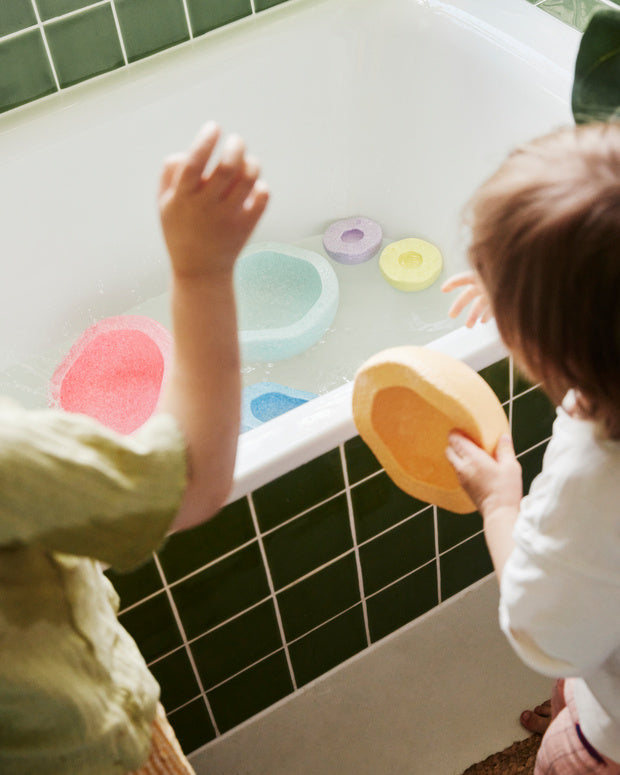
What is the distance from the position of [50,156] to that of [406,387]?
81 centimetres

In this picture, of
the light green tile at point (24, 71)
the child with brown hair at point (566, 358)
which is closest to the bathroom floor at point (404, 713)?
the child with brown hair at point (566, 358)

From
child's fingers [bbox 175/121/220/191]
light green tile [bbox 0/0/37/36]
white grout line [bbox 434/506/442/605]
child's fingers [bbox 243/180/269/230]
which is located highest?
child's fingers [bbox 175/121/220/191]

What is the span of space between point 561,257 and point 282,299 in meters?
1.07

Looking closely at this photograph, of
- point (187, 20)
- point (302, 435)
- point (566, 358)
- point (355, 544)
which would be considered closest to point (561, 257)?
point (566, 358)

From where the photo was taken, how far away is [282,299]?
4.97ft

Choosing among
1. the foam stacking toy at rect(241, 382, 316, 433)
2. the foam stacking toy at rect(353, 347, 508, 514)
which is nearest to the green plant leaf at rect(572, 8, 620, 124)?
the foam stacking toy at rect(353, 347, 508, 514)

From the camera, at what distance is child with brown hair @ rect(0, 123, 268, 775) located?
39 cm

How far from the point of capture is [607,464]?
52 cm

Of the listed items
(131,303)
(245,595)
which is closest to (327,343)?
(131,303)

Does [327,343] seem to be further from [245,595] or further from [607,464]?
[607,464]

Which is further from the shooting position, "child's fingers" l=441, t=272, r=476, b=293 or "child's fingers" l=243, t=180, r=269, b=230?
"child's fingers" l=441, t=272, r=476, b=293

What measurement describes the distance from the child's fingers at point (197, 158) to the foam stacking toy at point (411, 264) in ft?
3.49

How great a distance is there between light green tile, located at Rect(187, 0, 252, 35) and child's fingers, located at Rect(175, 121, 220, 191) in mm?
1063

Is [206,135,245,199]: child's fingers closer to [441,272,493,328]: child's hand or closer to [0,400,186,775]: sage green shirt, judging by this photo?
[0,400,186,775]: sage green shirt
